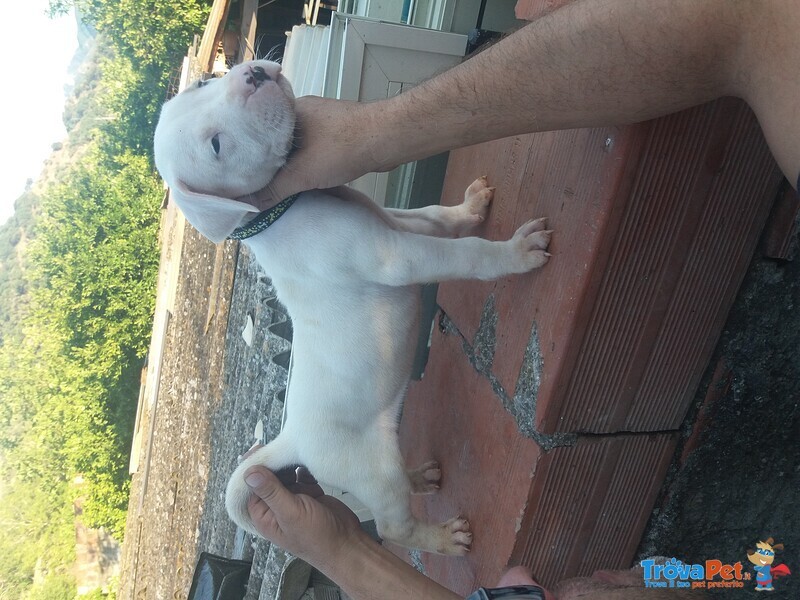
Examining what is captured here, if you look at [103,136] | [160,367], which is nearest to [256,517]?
[160,367]

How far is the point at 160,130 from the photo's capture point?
6.42ft

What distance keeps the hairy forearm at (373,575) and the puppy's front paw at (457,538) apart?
0.32 meters

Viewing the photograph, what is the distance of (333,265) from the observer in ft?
6.31

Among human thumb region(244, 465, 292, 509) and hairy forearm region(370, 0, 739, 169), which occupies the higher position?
hairy forearm region(370, 0, 739, 169)

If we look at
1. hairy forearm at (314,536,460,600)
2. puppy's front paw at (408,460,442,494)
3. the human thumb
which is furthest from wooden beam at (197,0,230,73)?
hairy forearm at (314,536,460,600)

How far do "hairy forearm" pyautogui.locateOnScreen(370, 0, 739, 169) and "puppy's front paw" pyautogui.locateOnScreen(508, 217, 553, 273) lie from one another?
1.23 feet

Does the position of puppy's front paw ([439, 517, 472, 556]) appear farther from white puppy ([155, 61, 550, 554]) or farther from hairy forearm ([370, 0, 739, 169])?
hairy forearm ([370, 0, 739, 169])

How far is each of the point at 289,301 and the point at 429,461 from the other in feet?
3.32

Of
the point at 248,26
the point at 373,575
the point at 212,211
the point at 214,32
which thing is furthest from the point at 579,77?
the point at 248,26

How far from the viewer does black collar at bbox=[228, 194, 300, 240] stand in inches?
73.5

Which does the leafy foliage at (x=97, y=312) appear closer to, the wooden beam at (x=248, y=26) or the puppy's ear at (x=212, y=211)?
the wooden beam at (x=248, y=26)

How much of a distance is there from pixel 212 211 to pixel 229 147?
20cm

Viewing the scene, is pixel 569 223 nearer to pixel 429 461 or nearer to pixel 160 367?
pixel 429 461

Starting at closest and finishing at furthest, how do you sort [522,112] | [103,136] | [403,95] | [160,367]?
1. [522,112]
2. [403,95]
3. [160,367]
4. [103,136]
